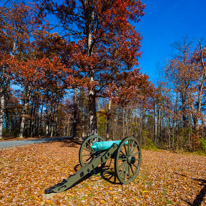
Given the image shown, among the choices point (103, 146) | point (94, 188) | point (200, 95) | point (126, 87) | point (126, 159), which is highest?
point (200, 95)

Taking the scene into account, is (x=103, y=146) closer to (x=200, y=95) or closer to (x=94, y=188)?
(x=94, y=188)

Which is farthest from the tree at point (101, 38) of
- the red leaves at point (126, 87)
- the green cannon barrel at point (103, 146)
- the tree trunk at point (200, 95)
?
the tree trunk at point (200, 95)

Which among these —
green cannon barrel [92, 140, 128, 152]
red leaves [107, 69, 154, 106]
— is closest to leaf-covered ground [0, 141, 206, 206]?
green cannon barrel [92, 140, 128, 152]

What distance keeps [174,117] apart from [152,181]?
9849mm

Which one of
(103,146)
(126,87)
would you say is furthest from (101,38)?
(103,146)

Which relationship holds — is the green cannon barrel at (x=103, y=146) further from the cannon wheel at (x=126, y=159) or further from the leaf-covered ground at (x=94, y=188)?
the leaf-covered ground at (x=94, y=188)

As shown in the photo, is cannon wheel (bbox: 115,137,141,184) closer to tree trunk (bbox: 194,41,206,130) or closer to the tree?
the tree

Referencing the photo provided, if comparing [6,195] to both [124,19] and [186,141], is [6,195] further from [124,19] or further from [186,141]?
[186,141]

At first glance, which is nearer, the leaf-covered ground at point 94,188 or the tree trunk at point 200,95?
the leaf-covered ground at point 94,188

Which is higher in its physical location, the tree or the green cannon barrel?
the tree

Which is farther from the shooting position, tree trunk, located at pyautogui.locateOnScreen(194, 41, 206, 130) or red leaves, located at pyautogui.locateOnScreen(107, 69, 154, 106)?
tree trunk, located at pyautogui.locateOnScreen(194, 41, 206, 130)

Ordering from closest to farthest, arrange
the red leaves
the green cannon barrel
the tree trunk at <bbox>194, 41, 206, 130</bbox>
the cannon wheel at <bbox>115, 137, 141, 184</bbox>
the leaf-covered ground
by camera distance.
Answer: the leaf-covered ground < the cannon wheel at <bbox>115, 137, 141, 184</bbox> < the green cannon barrel < the red leaves < the tree trunk at <bbox>194, 41, 206, 130</bbox>

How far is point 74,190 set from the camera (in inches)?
158

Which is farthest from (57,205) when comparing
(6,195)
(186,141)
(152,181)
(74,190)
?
(186,141)
